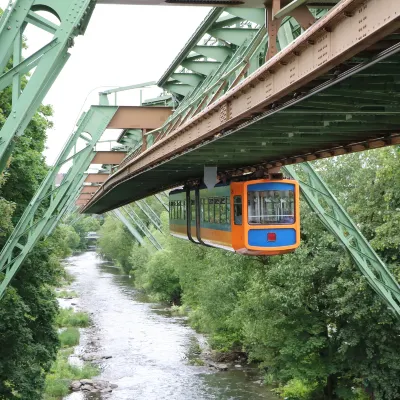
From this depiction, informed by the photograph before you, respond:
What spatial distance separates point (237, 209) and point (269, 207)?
27.7 inches

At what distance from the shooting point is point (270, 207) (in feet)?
45.6

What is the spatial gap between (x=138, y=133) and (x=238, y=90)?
49.6 feet

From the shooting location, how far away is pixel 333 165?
19.4 m

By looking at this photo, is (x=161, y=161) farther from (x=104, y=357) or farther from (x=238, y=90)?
(x=104, y=357)

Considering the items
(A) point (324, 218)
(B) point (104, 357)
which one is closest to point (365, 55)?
(A) point (324, 218)

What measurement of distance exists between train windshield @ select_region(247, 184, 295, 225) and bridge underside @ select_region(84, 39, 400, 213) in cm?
66

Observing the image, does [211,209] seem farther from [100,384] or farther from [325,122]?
[100,384]

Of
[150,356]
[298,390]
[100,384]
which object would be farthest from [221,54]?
[150,356]

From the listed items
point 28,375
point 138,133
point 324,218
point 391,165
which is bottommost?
point 28,375

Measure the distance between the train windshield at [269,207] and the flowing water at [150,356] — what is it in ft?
30.3

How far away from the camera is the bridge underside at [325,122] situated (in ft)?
17.2

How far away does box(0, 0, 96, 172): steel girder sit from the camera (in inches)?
198

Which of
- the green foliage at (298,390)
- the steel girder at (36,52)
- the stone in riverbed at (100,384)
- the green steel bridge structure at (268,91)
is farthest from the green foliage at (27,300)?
the steel girder at (36,52)

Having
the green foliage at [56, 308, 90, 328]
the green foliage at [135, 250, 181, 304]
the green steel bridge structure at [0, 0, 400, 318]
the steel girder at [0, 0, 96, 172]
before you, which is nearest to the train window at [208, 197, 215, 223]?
the green steel bridge structure at [0, 0, 400, 318]
